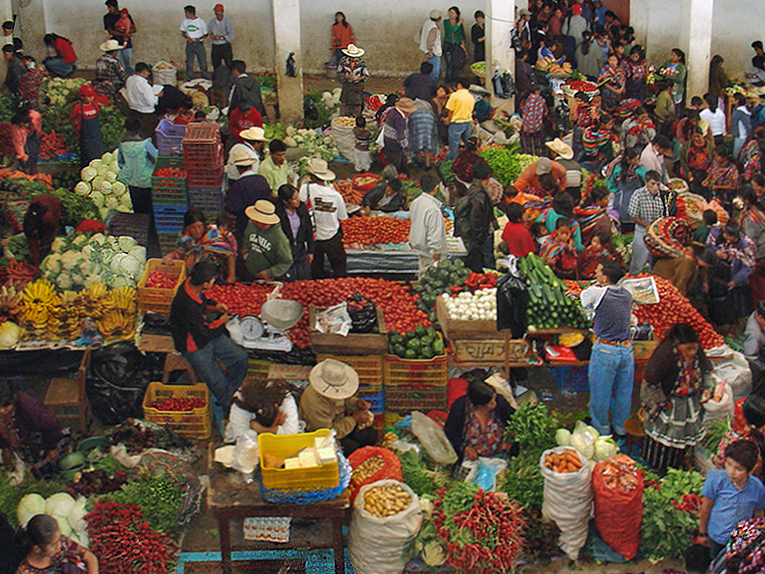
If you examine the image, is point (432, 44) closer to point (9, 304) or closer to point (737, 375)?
point (737, 375)

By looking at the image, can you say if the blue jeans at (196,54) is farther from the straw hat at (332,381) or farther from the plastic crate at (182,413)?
the straw hat at (332,381)

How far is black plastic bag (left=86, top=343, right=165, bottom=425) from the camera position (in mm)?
7562

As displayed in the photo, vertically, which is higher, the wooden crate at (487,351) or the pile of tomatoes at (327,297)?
the pile of tomatoes at (327,297)

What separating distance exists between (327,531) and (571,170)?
5838 millimetres

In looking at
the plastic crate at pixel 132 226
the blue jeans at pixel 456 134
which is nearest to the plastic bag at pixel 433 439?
the plastic crate at pixel 132 226

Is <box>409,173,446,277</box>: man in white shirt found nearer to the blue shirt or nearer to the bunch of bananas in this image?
the bunch of bananas

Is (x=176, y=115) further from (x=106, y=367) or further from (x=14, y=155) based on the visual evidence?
(x=106, y=367)

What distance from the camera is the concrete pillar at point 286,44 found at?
14344mm

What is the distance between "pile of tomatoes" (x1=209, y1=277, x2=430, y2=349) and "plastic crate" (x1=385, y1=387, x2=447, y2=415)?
1.57 ft

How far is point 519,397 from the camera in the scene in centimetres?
781

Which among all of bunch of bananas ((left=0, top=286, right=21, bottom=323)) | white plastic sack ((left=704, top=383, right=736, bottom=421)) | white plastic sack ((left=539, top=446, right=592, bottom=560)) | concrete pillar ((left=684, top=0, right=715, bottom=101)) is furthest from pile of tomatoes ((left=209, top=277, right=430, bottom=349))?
concrete pillar ((left=684, top=0, right=715, bottom=101))

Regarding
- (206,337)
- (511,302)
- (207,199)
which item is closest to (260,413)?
(206,337)

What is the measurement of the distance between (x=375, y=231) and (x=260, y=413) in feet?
12.3

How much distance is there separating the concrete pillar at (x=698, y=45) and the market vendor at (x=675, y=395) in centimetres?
1014
